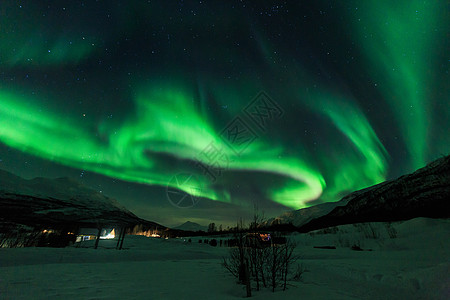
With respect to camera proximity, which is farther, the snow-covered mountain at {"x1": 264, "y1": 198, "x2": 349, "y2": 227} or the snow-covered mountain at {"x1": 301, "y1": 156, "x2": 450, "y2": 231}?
the snow-covered mountain at {"x1": 264, "y1": 198, "x2": 349, "y2": 227}

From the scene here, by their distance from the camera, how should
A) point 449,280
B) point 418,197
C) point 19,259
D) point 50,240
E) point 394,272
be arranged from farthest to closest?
point 418,197 → point 50,240 → point 19,259 → point 394,272 → point 449,280

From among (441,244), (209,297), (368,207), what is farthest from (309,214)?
(209,297)

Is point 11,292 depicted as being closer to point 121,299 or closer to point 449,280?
point 121,299

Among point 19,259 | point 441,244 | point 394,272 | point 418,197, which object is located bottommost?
point 19,259

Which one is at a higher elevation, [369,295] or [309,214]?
[309,214]

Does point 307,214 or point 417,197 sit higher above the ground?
point 307,214

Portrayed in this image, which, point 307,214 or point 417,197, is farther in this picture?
point 307,214

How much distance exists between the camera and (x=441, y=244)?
11.9 meters

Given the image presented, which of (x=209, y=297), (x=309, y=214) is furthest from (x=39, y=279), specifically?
(x=309, y=214)

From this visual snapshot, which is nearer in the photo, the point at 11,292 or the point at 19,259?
the point at 11,292

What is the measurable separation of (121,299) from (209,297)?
74.6 inches

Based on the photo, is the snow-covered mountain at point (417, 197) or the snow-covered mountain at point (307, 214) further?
the snow-covered mountain at point (307, 214)

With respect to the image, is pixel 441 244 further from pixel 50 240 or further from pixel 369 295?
pixel 50 240

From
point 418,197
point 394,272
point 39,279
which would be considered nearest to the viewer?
point 39,279
